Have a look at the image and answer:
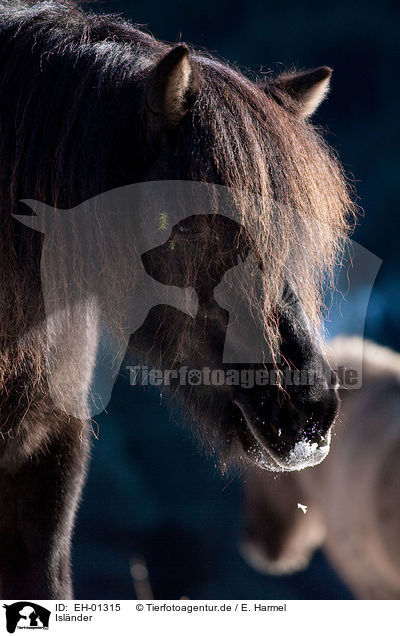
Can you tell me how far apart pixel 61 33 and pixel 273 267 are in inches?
11.9

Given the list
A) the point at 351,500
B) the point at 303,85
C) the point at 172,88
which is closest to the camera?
the point at 172,88

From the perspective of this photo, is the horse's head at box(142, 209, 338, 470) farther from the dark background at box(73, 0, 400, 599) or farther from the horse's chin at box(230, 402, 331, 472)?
the dark background at box(73, 0, 400, 599)

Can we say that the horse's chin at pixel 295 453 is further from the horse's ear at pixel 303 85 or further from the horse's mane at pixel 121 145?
the horse's ear at pixel 303 85

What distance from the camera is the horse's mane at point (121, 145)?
47 centimetres

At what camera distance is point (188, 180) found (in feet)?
1.53

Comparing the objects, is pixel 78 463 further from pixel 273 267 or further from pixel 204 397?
pixel 273 267

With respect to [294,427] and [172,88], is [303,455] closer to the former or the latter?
[294,427]

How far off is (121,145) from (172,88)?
75mm

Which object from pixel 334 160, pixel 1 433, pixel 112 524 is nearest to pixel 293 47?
pixel 334 160

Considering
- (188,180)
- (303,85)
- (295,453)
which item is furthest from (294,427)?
(303,85)

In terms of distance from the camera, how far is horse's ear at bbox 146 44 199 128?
1.38 ft

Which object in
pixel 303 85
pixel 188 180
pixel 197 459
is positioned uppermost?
pixel 303 85
